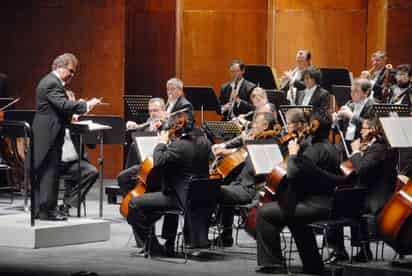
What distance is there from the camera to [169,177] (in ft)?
23.6

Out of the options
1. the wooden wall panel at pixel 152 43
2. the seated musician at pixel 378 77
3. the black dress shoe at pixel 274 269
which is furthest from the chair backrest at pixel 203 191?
the wooden wall panel at pixel 152 43

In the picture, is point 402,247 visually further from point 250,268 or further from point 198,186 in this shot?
point 198,186

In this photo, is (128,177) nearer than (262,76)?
Yes

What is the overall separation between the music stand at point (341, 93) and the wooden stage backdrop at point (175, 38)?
85.3 inches

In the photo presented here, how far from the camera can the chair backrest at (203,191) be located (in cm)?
709

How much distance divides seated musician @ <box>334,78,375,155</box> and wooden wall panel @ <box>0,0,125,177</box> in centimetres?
388

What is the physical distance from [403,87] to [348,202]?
298 cm

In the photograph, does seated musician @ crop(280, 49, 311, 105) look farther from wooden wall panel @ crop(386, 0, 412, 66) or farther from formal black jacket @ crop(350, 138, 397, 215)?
formal black jacket @ crop(350, 138, 397, 215)

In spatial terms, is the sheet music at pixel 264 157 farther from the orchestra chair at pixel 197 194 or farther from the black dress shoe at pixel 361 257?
the black dress shoe at pixel 361 257

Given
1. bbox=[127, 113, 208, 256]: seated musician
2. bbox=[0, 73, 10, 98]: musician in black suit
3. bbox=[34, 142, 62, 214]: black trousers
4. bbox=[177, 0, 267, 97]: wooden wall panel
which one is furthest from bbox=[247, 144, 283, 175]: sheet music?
bbox=[177, 0, 267, 97]: wooden wall panel

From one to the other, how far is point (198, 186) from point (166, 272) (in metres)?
0.72

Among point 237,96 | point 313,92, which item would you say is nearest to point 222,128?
point 313,92

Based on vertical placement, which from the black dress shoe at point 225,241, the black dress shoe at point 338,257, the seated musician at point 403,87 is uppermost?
the seated musician at point 403,87

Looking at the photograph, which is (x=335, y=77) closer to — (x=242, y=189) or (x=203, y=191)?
(x=242, y=189)
